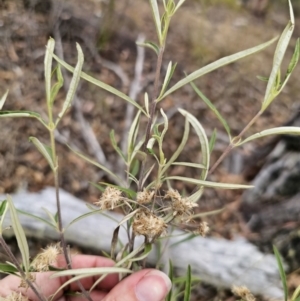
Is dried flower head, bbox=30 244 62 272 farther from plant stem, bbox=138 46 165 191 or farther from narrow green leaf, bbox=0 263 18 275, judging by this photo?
Answer: plant stem, bbox=138 46 165 191

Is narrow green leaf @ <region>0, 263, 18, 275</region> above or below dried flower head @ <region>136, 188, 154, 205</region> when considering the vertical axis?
below

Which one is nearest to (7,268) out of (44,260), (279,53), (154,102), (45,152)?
(44,260)

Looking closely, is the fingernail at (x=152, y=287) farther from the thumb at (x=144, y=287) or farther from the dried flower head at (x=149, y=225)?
the dried flower head at (x=149, y=225)

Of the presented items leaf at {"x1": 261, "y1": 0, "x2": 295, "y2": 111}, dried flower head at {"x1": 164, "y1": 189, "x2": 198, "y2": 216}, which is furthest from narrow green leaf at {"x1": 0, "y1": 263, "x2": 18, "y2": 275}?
leaf at {"x1": 261, "y1": 0, "x2": 295, "y2": 111}

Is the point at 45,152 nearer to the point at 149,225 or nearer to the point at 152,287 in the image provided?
the point at 149,225

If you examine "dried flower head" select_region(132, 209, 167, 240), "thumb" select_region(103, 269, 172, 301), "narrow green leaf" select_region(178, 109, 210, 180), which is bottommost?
"thumb" select_region(103, 269, 172, 301)

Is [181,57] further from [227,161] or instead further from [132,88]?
[227,161]

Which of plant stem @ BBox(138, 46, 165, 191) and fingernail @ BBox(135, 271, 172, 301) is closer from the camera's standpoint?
plant stem @ BBox(138, 46, 165, 191)

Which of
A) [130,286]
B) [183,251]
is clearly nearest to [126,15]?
[183,251]
